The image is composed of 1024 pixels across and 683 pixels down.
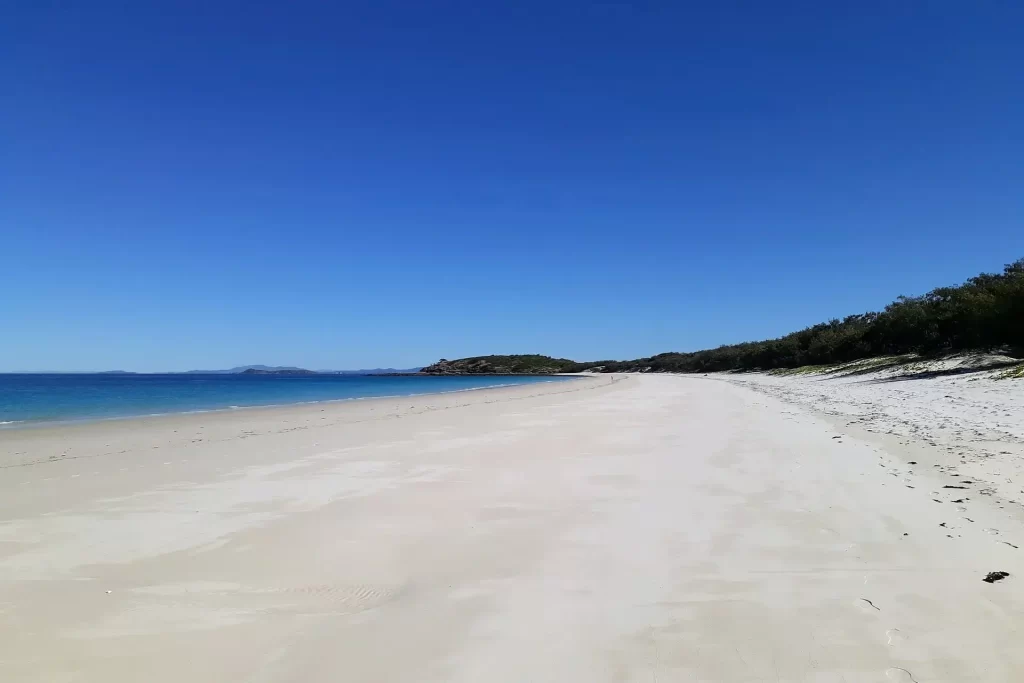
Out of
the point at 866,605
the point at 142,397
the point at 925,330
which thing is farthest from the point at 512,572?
the point at 925,330

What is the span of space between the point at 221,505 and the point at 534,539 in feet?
11.2

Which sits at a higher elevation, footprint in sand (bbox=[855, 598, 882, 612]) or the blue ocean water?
the blue ocean water

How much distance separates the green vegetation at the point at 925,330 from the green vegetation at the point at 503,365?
280 ft

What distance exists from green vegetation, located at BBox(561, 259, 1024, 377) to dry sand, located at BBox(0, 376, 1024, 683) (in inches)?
662

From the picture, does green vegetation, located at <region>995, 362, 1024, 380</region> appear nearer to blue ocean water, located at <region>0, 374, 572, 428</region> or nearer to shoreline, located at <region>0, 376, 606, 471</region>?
shoreline, located at <region>0, 376, 606, 471</region>

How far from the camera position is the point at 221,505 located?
571 centimetres

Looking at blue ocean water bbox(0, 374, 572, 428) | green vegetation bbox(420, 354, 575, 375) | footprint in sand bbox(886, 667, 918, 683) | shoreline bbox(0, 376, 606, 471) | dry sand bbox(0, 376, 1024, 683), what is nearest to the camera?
footprint in sand bbox(886, 667, 918, 683)

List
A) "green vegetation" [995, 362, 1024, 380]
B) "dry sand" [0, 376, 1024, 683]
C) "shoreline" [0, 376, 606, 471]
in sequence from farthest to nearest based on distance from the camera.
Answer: "green vegetation" [995, 362, 1024, 380]
"shoreline" [0, 376, 606, 471]
"dry sand" [0, 376, 1024, 683]

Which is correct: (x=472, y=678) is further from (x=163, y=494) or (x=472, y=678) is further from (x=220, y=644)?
(x=163, y=494)

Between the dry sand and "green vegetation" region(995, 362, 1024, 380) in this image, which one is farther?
"green vegetation" region(995, 362, 1024, 380)

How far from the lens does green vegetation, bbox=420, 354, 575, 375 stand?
496 ft

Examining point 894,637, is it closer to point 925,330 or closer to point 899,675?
point 899,675

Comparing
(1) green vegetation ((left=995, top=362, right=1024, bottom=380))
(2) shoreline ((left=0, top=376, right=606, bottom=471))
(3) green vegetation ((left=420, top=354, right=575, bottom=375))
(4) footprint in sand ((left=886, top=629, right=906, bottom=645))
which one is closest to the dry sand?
(4) footprint in sand ((left=886, top=629, right=906, bottom=645))

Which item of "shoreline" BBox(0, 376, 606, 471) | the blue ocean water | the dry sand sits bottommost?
the dry sand
